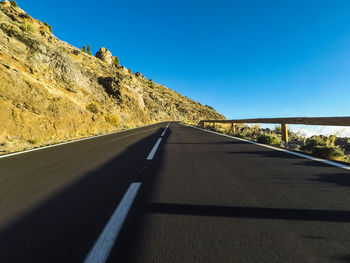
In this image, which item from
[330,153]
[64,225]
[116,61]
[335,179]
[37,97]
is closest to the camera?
[64,225]

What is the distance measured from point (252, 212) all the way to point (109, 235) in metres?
1.62

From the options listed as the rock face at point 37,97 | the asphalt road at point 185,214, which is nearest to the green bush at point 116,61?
the rock face at point 37,97

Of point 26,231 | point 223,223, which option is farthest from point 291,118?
point 26,231

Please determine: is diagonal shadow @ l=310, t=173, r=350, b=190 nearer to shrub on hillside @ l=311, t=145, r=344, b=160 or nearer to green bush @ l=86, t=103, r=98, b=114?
shrub on hillside @ l=311, t=145, r=344, b=160

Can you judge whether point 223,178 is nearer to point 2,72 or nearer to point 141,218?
point 141,218

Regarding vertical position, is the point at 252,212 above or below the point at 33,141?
below

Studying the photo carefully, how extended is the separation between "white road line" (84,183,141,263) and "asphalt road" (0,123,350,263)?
6 centimetres

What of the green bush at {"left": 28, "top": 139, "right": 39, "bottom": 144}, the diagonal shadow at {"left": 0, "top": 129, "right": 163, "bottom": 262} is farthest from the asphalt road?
the green bush at {"left": 28, "top": 139, "right": 39, "bottom": 144}

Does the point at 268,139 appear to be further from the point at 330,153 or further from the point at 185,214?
the point at 185,214

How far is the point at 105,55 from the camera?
105375 mm

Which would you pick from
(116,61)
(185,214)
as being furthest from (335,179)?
(116,61)

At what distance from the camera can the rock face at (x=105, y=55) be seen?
104 metres

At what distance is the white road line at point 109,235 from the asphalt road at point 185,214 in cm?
6

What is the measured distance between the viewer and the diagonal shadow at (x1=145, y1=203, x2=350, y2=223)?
2.10 m
